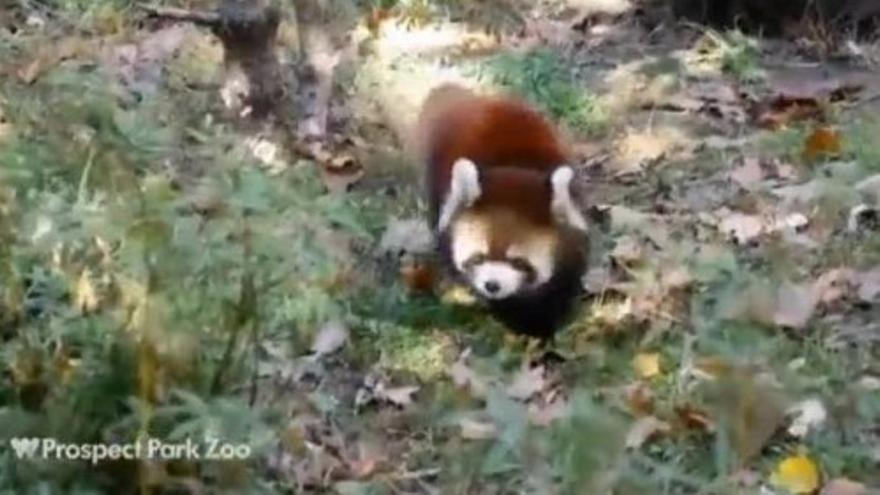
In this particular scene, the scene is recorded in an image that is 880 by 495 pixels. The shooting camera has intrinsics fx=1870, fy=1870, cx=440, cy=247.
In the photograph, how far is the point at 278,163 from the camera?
5.63m

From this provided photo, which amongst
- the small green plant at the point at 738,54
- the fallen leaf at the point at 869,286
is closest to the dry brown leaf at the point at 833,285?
the fallen leaf at the point at 869,286

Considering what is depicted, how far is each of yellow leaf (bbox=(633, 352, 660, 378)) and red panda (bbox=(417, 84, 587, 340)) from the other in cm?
41

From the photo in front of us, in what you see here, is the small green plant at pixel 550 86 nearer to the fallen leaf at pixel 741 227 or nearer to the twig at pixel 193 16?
the fallen leaf at pixel 741 227

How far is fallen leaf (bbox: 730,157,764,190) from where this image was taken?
540 centimetres

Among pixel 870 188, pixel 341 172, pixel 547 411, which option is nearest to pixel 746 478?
pixel 547 411

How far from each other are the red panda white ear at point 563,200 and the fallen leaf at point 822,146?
100 cm

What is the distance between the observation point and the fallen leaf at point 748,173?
5.40m

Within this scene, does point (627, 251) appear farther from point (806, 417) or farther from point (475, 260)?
point (806, 417)

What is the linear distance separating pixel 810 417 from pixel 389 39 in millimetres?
3447

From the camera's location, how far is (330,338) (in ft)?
14.2

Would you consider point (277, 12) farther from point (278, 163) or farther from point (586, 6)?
point (586, 6)

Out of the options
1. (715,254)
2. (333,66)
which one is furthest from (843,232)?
(333,66)

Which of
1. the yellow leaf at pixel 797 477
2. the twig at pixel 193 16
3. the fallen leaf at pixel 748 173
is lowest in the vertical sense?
the fallen leaf at pixel 748 173

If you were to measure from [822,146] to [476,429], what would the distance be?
241 centimetres
